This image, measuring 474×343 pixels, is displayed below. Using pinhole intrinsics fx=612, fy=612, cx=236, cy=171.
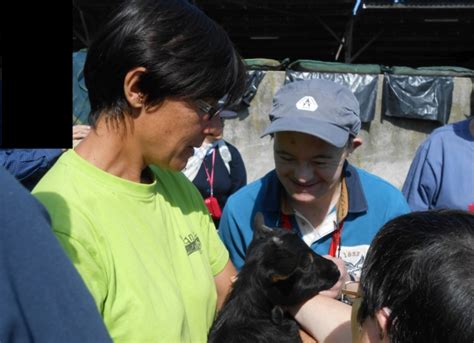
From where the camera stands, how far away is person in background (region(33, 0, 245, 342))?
1.71 m

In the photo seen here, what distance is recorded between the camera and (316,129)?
2650 millimetres

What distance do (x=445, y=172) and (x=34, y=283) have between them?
3.42 metres

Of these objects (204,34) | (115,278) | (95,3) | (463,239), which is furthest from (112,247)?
(95,3)

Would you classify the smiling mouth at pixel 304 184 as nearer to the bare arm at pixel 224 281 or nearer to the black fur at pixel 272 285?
the black fur at pixel 272 285

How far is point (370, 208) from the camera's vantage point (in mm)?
2896

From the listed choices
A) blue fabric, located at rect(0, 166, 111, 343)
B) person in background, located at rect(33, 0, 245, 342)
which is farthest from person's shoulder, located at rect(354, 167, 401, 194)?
blue fabric, located at rect(0, 166, 111, 343)

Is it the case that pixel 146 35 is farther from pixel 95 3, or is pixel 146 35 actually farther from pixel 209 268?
pixel 95 3

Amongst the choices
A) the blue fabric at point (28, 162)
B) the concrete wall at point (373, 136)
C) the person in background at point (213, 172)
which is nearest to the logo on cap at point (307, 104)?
the blue fabric at point (28, 162)

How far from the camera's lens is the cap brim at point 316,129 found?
2.65m

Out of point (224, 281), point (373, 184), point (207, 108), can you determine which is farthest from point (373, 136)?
point (207, 108)

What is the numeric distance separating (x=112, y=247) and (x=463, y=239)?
95 cm

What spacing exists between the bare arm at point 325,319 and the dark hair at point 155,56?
950 millimetres

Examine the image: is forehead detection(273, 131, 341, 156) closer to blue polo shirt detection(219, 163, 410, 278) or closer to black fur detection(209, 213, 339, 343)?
blue polo shirt detection(219, 163, 410, 278)

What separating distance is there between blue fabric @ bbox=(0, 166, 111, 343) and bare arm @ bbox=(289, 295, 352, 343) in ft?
4.09
